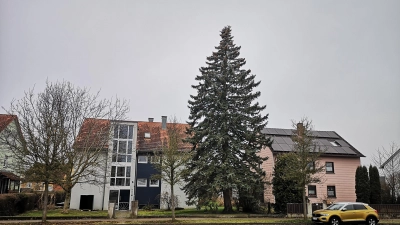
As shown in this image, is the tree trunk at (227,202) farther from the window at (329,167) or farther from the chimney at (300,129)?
the window at (329,167)

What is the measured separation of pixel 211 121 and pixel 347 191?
17.3 m

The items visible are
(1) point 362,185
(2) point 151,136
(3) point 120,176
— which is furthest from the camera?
(2) point 151,136

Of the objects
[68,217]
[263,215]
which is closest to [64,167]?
[68,217]

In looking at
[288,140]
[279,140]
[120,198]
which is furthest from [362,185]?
[120,198]

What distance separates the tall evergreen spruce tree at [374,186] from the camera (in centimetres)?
2962

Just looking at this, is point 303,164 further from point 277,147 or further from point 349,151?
point 349,151

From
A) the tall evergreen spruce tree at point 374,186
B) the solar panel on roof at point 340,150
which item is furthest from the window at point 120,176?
the tall evergreen spruce tree at point 374,186

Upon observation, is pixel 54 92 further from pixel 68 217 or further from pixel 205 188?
pixel 205 188

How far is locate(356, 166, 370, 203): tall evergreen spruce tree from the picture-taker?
96.9ft

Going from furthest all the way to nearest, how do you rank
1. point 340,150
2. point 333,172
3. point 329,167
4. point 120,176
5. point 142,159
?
point 142,159
point 120,176
point 340,150
point 329,167
point 333,172

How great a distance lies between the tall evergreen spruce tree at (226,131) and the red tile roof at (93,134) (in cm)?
700

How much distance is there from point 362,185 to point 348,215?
11.7m

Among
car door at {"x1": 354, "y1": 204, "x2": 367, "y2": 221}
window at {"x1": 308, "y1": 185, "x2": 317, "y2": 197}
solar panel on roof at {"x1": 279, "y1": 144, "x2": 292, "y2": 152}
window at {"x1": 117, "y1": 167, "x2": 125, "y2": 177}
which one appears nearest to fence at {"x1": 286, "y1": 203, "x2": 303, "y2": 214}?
car door at {"x1": 354, "y1": 204, "x2": 367, "y2": 221}

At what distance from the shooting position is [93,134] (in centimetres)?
2588
